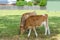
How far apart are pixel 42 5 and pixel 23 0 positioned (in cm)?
261

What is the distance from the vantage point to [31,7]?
22.0 meters

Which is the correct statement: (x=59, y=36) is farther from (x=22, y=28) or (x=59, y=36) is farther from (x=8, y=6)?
(x=8, y=6)

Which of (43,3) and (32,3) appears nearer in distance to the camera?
(43,3)

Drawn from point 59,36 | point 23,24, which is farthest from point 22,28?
point 59,36

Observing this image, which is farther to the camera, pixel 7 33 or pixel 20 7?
pixel 20 7

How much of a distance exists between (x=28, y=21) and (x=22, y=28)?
0.41 meters

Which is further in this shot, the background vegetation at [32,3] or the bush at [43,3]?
the background vegetation at [32,3]

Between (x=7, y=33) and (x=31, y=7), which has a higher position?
(x=7, y=33)

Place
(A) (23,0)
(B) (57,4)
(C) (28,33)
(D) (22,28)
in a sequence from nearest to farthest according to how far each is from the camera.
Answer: (D) (22,28), (C) (28,33), (B) (57,4), (A) (23,0)

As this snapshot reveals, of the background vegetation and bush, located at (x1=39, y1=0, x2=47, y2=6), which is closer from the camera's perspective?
bush, located at (x1=39, y1=0, x2=47, y2=6)

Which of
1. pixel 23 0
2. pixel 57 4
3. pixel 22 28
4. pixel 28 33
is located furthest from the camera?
pixel 23 0

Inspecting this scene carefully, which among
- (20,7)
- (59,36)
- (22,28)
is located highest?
(22,28)

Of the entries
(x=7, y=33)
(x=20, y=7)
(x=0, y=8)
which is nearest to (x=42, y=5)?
(x=20, y=7)

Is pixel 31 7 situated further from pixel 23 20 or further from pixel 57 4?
pixel 23 20
